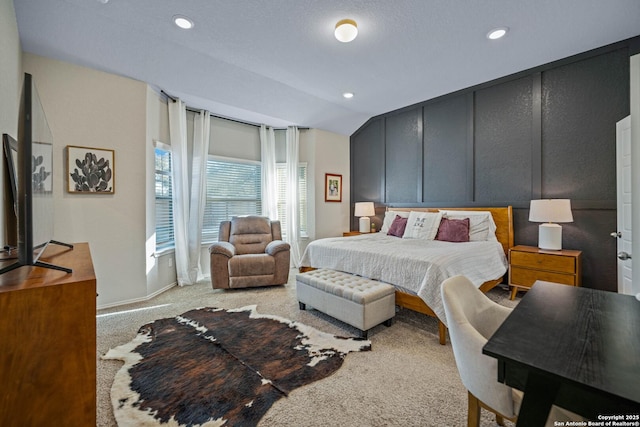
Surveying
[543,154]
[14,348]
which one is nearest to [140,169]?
[14,348]

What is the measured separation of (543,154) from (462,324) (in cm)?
367

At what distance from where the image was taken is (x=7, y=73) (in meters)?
1.94

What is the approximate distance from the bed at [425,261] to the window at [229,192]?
6.51 feet

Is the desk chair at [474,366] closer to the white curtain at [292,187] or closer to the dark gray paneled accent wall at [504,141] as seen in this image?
the dark gray paneled accent wall at [504,141]

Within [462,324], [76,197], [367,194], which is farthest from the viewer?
[367,194]

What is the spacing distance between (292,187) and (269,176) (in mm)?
482

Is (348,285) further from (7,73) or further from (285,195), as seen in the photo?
(7,73)

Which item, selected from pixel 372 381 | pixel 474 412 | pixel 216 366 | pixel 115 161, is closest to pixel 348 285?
pixel 372 381

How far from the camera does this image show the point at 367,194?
568cm

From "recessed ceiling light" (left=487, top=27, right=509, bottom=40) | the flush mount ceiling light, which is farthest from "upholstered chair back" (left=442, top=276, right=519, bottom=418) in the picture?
"recessed ceiling light" (left=487, top=27, right=509, bottom=40)

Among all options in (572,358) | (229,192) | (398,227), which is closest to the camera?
(572,358)

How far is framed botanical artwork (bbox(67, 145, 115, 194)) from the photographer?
2.93 meters

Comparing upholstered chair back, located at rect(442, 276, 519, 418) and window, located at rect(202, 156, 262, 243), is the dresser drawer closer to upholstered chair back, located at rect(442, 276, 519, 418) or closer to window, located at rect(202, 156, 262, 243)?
upholstered chair back, located at rect(442, 276, 519, 418)

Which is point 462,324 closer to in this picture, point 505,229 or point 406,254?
point 406,254
